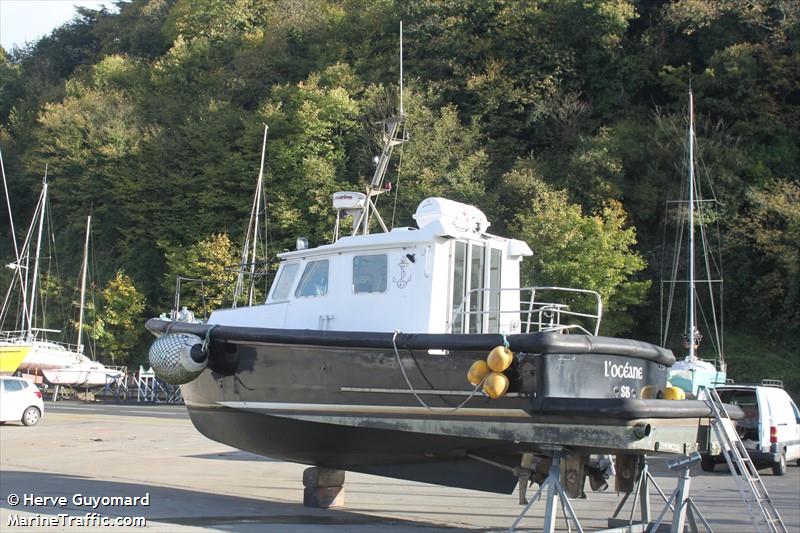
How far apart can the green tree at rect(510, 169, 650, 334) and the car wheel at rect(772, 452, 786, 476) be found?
14350 mm

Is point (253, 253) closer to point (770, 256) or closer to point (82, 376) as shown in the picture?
point (82, 376)

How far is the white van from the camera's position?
16.1 meters

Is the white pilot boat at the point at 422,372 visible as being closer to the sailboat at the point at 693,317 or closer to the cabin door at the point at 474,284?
the cabin door at the point at 474,284

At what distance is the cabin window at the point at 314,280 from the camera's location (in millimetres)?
10617

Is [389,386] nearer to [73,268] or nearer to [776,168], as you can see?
[776,168]

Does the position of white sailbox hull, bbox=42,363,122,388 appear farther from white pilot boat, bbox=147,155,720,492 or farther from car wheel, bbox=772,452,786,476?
car wheel, bbox=772,452,786,476

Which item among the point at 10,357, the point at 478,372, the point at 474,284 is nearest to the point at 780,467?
the point at 474,284

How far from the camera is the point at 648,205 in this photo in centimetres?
3659

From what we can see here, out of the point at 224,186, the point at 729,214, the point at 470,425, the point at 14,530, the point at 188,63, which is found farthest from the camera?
the point at 188,63

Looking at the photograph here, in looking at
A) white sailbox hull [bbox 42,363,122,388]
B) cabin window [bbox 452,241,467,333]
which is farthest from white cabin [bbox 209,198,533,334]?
white sailbox hull [bbox 42,363,122,388]

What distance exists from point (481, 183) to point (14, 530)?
31.3m

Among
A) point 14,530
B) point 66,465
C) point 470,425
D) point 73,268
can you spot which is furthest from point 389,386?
point 73,268

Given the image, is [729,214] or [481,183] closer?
[729,214]

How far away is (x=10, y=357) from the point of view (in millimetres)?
34219
